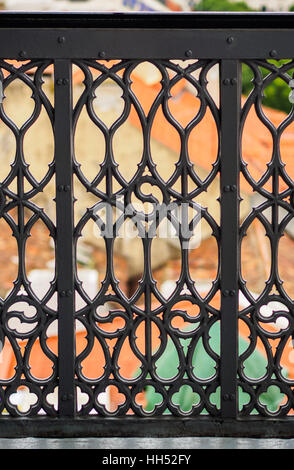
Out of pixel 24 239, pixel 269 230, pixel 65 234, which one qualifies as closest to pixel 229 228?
pixel 269 230

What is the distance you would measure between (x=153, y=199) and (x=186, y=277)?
0.21 meters

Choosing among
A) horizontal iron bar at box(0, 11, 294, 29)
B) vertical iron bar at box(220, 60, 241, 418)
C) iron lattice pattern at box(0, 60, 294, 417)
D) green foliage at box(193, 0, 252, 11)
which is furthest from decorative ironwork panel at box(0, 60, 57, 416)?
green foliage at box(193, 0, 252, 11)

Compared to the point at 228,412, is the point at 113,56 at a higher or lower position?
higher

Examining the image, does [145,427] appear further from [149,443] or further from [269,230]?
[269,230]

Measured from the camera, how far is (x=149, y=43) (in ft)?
4.98

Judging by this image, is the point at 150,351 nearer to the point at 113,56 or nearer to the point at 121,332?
the point at 121,332

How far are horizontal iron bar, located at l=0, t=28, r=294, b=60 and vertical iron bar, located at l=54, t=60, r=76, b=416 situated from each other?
5 centimetres

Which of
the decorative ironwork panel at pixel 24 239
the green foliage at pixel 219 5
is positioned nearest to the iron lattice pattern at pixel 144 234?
the decorative ironwork panel at pixel 24 239

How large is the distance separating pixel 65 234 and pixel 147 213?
0.21 meters

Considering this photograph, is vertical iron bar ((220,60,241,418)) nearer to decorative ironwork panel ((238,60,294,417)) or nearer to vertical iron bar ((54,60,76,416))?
decorative ironwork panel ((238,60,294,417))

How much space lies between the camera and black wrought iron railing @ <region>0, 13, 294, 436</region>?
151cm

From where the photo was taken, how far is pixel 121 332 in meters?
1.61

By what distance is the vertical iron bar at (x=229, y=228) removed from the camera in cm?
154
